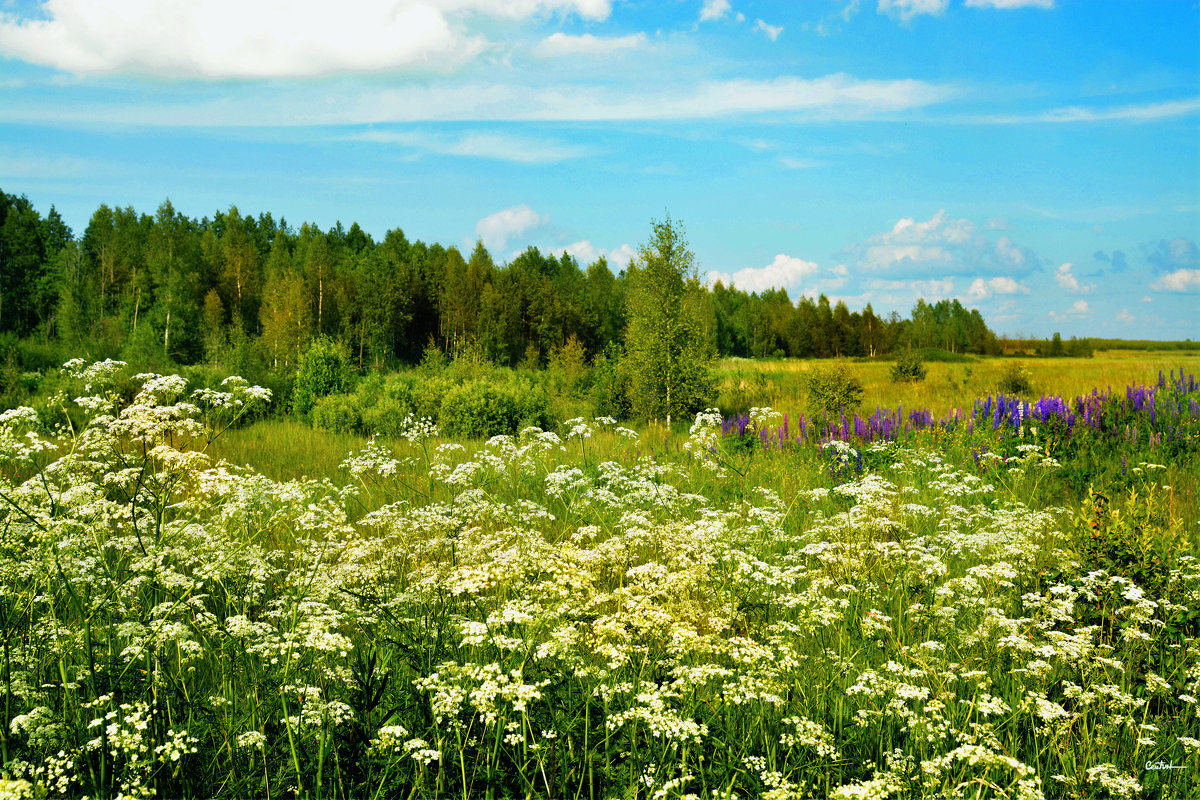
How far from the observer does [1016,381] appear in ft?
63.1

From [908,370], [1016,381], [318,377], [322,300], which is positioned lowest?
[1016,381]

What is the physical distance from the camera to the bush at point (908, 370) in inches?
987

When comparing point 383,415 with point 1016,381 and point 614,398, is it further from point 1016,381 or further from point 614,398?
point 1016,381

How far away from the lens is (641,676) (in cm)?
328

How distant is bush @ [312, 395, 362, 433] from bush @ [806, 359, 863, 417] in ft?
32.6

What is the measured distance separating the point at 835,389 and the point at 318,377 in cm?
1310

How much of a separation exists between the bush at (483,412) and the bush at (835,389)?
616 cm

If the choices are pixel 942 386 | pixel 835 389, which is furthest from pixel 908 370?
pixel 835 389

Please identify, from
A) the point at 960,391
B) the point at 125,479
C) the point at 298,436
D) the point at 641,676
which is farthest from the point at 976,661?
the point at 960,391

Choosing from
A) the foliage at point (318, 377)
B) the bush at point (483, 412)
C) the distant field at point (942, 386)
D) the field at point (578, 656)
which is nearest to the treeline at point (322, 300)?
the distant field at point (942, 386)

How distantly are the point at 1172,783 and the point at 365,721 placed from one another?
347 centimetres

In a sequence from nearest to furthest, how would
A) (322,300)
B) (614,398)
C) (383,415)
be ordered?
(383,415) → (614,398) → (322,300)

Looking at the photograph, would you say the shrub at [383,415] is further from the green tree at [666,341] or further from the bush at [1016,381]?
the bush at [1016,381]

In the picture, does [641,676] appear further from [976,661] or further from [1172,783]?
[1172,783]
